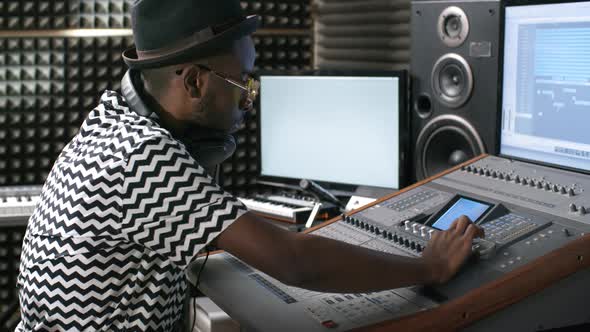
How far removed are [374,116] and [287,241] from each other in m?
1.32

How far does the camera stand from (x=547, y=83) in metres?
1.92

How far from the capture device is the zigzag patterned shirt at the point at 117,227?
4.37ft

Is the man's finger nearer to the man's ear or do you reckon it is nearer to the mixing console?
the mixing console

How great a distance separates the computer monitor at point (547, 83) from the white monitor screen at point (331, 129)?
0.56 metres

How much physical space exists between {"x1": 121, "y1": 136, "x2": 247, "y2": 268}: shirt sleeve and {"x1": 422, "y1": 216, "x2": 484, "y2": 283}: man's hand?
41 cm

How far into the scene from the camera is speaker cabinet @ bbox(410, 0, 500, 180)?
2.26 metres

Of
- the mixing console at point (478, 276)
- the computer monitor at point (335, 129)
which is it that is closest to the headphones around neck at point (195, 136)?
the mixing console at point (478, 276)

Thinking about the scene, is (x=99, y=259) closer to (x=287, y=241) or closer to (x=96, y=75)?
(x=287, y=241)

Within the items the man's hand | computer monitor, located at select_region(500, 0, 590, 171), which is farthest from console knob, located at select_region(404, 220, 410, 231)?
computer monitor, located at select_region(500, 0, 590, 171)

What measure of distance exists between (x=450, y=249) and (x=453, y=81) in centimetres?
99

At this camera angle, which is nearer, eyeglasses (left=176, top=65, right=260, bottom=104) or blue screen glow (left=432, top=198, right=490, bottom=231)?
eyeglasses (left=176, top=65, right=260, bottom=104)

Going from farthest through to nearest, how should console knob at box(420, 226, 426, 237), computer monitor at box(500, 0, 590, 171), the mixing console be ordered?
computer monitor at box(500, 0, 590, 171) < console knob at box(420, 226, 426, 237) < the mixing console

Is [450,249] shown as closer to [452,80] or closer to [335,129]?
[452,80]

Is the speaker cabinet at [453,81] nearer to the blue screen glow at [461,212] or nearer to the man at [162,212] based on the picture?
the blue screen glow at [461,212]
